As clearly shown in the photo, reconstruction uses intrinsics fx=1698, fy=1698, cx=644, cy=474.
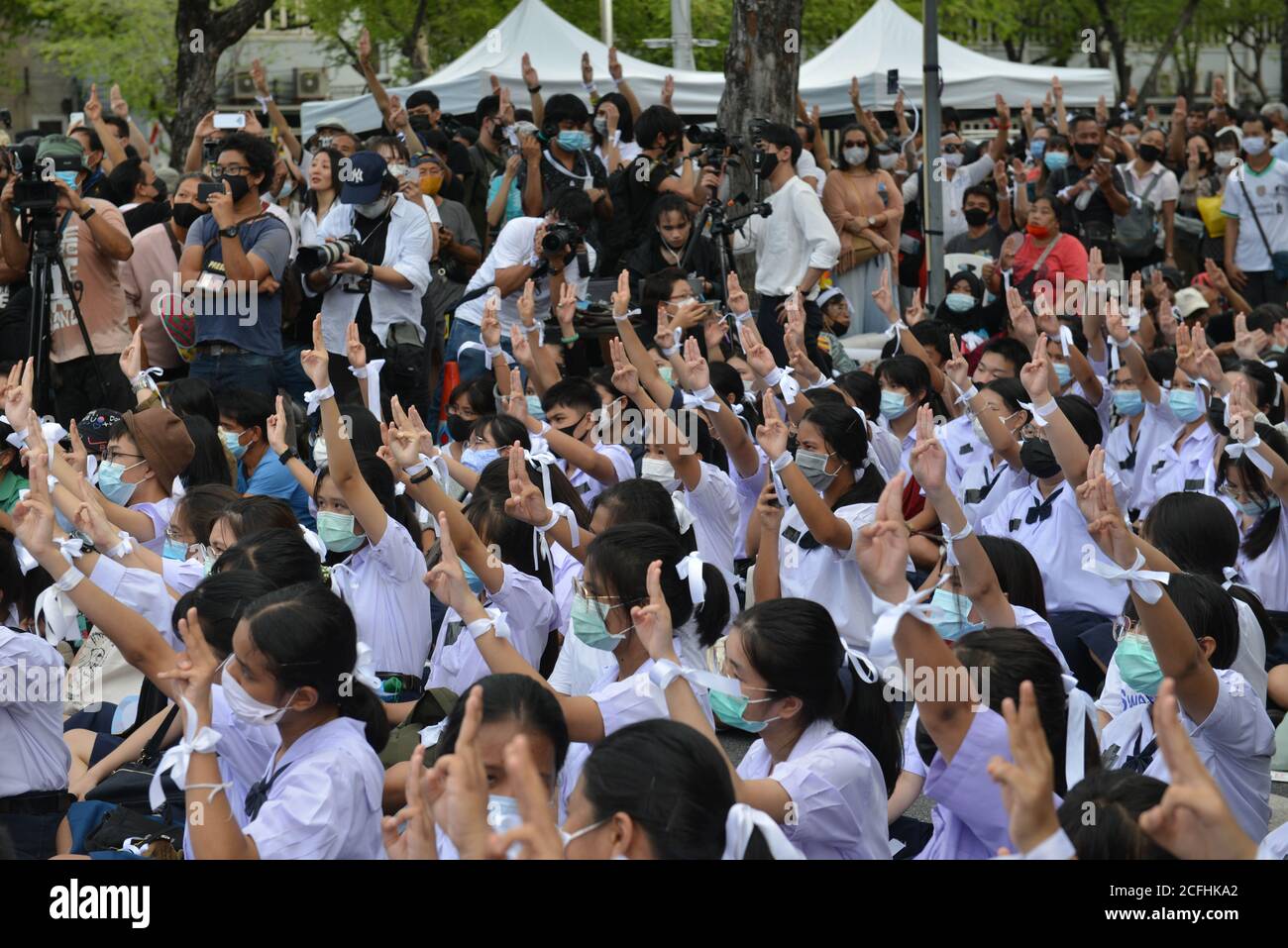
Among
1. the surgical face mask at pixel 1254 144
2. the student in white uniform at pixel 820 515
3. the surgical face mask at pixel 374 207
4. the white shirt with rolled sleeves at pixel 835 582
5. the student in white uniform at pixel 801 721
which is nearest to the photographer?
the student in white uniform at pixel 801 721

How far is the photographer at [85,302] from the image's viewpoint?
777 centimetres

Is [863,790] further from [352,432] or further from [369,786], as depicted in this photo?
[352,432]

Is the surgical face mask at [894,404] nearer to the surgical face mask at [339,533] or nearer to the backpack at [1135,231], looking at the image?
the surgical face mask at [339,533]

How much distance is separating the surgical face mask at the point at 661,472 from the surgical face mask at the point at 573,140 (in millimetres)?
4519

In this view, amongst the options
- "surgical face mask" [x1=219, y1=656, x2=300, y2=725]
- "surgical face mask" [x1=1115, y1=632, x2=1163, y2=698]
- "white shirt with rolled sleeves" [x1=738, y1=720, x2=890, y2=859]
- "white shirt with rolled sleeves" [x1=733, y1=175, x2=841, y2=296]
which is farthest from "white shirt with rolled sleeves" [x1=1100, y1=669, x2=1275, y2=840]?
"white shirt with rolled sleeves" [x1=733, y1=175, x2=841, y2=296]

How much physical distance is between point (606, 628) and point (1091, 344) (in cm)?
470

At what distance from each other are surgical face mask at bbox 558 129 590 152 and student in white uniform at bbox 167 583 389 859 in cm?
693

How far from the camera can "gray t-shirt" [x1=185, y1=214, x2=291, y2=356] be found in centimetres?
757

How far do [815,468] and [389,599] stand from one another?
163 cm

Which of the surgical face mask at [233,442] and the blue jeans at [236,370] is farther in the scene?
the blue jeans at [236,370]

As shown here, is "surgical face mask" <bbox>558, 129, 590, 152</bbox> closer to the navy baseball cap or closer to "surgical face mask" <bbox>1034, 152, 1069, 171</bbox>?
the navy baseball cap

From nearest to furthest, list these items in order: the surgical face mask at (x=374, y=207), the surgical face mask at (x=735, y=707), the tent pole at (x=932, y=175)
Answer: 1. the surgical face mask at (x=735, y=707)
2. the surgical face mask at (x=374, y=207)
3. the tent pole at (x=932, y=175)

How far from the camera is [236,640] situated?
3.58 meters

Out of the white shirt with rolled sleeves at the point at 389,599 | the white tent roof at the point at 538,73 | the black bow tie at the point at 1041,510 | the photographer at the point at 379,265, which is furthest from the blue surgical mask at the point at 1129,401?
the white tent roof at the point at 538,73
